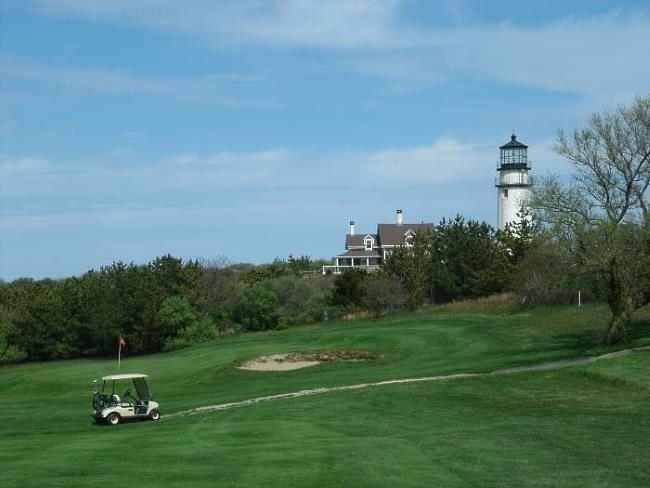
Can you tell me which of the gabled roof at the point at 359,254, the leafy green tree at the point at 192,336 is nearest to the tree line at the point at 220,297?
the leafy green tree at the point at 192,336

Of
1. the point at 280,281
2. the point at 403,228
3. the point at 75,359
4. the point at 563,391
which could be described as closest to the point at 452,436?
the point at 563,391

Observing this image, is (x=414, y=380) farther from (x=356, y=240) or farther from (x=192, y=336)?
(x=356, y=240)

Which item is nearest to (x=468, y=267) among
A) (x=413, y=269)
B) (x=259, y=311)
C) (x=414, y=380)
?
(x=413, y=269)

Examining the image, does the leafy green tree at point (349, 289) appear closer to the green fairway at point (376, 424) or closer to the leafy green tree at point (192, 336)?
the leafy green tree at point (192, 336)

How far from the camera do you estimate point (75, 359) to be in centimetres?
8000

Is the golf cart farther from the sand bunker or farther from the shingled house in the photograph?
the shingled house

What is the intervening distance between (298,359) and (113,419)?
713 inches

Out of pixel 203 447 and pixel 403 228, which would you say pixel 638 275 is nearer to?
A: pixel 203 447

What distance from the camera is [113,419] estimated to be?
32000 millimetres

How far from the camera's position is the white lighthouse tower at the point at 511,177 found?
9756 centimetres

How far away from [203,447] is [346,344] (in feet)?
97.7

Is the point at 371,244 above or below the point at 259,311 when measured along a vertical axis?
above

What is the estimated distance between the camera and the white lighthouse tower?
320 ft

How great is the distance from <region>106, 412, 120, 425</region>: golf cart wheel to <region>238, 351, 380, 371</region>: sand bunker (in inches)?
630
